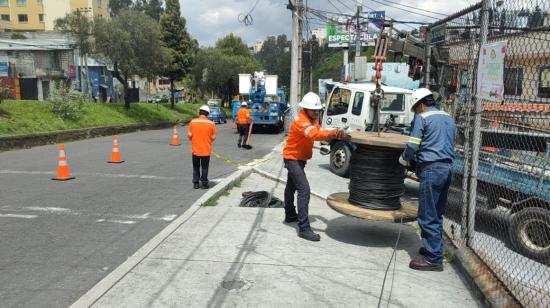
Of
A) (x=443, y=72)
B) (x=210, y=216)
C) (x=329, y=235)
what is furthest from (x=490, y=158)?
(x=210, y=216)

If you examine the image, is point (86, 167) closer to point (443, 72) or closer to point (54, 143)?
point (54, 143)

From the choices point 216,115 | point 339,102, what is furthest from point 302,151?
point 216,115

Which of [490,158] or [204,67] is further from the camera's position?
[204,67]

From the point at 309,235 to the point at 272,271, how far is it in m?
1.17

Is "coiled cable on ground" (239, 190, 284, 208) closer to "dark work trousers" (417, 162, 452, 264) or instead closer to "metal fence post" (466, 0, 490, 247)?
"dark work trousers" (417, 162, 452, 264)

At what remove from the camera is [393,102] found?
11992mm

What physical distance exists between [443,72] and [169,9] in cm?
3525

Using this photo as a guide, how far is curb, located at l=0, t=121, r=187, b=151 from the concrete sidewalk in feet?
40.9

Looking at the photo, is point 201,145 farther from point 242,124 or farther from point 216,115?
point 216,115

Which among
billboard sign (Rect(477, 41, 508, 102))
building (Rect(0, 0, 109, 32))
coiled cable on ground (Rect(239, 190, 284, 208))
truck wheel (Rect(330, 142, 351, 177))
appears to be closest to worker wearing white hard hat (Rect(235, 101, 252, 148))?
truck wheel (Rect(330, 142, 351, 177))

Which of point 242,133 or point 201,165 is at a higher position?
point 201,165

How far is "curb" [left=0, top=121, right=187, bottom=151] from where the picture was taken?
15820 millimetres

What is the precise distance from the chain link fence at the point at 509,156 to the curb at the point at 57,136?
14690 mm

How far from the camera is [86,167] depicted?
38.1 feet
